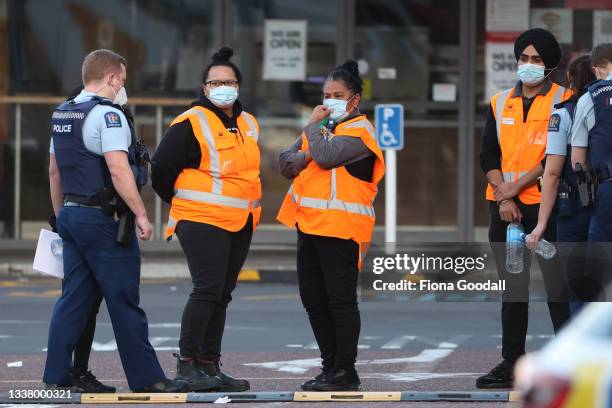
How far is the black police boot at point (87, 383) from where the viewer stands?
823cm

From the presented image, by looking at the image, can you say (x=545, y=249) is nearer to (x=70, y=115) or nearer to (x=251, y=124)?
(x=251, y=124)

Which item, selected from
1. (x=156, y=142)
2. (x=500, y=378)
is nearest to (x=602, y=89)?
(x=500, y=378)

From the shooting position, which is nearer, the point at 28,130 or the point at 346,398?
the point at 346,398

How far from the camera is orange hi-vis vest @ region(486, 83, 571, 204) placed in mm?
8484

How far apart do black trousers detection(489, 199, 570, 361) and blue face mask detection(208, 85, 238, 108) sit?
65.0 inches

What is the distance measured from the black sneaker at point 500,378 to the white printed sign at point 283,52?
9766mm

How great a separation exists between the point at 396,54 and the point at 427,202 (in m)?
1.81

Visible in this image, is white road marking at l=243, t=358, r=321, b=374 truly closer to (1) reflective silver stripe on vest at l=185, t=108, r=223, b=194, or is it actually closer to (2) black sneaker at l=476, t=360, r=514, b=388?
(2) black sneaker at l=476, t=360, r=514, b=388

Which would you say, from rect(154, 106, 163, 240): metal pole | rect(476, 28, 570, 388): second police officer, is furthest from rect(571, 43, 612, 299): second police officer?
rect(154, 106, 163, 240): metal pole

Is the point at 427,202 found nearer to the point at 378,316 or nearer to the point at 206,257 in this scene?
the point at 378,316

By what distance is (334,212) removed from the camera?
8.19 meters

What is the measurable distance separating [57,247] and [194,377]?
1.03 metres

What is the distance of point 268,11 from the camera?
707 inches

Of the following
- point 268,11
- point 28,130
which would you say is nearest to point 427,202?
point 268,11
